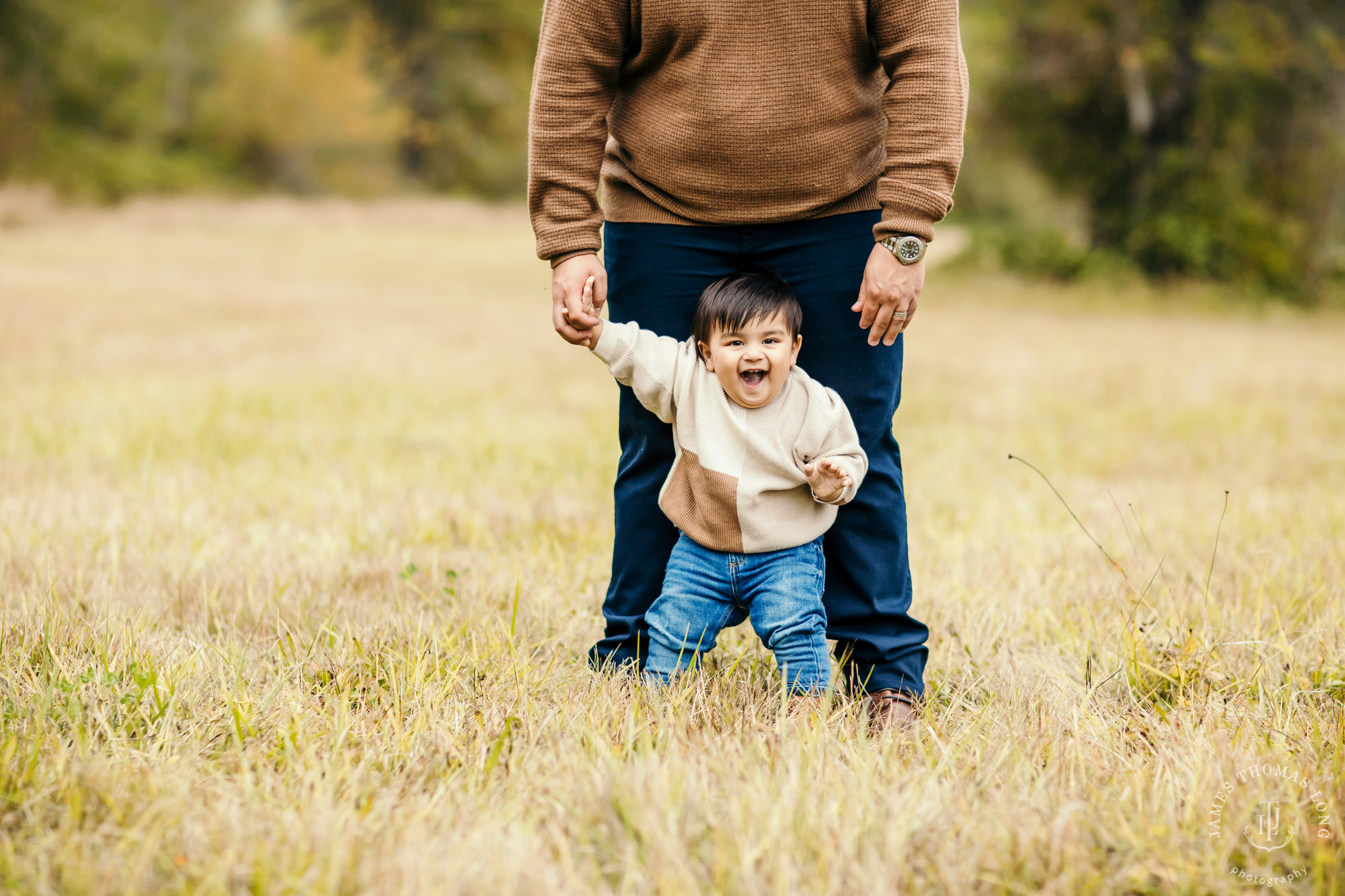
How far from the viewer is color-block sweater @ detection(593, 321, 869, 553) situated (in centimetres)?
228

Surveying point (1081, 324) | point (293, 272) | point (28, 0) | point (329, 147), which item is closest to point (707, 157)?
point (1081, 324)

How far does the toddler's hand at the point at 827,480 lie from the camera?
2232mm

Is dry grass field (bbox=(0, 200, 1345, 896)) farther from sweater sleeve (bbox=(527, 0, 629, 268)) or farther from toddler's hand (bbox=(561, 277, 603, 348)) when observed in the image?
sweater sleeve (bbox=(527, 0, 629, 268))

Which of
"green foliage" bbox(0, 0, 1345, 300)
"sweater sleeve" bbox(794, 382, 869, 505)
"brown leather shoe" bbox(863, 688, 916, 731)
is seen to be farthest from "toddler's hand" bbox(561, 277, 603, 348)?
"green foliage" bbox(0, 0, 1345, 300)

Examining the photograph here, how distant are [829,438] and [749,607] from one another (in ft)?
1.45

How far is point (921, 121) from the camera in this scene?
2172 millimetres

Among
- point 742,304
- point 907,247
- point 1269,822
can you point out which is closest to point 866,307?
point 907,247

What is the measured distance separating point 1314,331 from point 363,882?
13457mm

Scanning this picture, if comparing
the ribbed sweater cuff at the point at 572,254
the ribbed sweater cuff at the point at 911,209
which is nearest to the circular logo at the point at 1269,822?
the ribbed sweater cuff at the point at 911,209

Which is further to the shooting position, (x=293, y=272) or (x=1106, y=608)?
(x=293, y=272)

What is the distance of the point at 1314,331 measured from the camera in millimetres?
12109

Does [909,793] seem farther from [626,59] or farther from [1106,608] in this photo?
[626,59]

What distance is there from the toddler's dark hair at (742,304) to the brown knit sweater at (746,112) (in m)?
0.15

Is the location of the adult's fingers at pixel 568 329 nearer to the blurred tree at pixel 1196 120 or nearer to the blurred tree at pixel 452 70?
the blurred tree at pixel 1196 120
